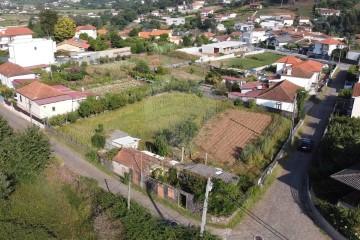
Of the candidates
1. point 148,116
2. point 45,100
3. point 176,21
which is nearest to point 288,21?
point 176,21

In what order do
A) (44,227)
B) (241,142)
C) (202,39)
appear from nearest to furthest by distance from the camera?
1. (44,227)
2. (241,142)
3. (202,39)

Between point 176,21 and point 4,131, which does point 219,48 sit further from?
point 176,21

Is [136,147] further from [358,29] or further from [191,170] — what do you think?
[358,29]

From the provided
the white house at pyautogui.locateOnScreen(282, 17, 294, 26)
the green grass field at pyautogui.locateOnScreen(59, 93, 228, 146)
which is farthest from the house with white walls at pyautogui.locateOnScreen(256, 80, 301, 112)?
the white house at pyautogui.locateOnScreen(282, 17, 294, 26)

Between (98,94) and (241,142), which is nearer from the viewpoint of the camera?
(241,142)

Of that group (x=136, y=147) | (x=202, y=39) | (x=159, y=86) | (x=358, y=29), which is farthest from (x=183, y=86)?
(x=358, y=29)

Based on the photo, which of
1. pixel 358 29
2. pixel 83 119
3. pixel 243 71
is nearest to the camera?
pixel 83 119
